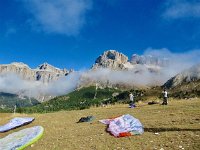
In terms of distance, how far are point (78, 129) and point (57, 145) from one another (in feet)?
21.5

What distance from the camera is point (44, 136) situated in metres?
31.1

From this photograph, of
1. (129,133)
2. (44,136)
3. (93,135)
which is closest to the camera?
(129,133)

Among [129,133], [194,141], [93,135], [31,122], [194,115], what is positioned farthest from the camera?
[31,122]

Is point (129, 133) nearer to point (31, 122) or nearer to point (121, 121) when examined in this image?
point (121, 121)

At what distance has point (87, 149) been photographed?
79.2 ft

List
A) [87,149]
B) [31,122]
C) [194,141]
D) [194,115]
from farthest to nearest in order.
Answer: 1. [31,122]
2. [194,115]
3. [87,149]
4. [194,141]

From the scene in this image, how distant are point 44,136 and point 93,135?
17.1 feet

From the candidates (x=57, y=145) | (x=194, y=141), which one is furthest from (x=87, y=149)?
(x=194, y=141)

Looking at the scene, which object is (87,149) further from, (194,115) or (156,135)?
(194,115)

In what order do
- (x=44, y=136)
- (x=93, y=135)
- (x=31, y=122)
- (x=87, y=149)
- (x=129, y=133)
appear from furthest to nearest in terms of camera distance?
(x=31, y=122) < (x=44, y=136) < (x=93, y=135) < (x=129, y=133) < (x=87, y=149)

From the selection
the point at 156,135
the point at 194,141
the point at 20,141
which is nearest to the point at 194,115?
the point at 156,135

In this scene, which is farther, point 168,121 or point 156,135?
point 168,121

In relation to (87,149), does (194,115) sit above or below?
above

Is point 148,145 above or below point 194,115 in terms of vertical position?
below
